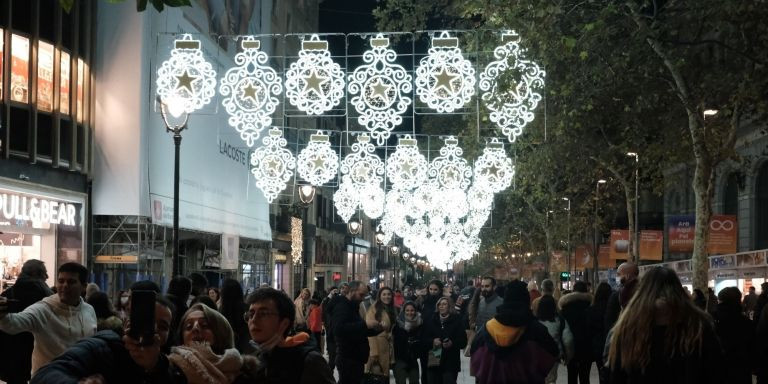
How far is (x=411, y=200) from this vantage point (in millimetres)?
39906

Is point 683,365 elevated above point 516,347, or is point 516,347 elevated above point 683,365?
point 683,365

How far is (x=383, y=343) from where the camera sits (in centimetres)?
1476

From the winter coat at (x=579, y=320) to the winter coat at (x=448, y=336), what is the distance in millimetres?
1534

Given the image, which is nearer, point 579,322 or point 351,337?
point 351,337

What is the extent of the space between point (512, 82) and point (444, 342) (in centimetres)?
532

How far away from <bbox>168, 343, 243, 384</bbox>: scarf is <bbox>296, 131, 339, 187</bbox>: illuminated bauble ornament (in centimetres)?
1931

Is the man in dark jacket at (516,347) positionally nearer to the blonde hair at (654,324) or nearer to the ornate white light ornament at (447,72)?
the blonde hair at (654,324)

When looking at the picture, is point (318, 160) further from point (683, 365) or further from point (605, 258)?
point (605, 258)

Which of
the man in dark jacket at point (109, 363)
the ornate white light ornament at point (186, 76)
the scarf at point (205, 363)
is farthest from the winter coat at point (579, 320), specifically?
the man in dark jacket at point (109, 363)

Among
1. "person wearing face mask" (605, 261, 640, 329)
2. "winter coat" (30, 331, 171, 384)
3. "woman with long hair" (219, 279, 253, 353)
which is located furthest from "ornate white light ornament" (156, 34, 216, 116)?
"winter coat" (30, 331, 171, 384)

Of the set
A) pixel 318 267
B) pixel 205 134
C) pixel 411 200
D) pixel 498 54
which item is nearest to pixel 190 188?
pixel 205 134

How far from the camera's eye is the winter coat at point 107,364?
3868 mm

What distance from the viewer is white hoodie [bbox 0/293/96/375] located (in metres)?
7.81

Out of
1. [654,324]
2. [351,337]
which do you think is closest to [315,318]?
[351,337]
